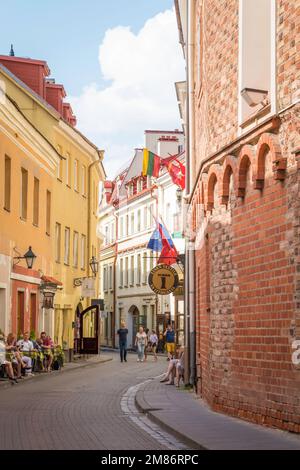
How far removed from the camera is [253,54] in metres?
14.2

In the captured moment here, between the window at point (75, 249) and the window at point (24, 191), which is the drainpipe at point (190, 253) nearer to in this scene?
the window at point (24, 191)

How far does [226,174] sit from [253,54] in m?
1.92

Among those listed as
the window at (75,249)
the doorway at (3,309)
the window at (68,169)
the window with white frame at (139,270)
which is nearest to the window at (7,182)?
the doorway at (3,309)

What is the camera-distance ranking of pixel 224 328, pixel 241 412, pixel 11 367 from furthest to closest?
pixel 11 367 < pixel 224 328 < pixel 241 412

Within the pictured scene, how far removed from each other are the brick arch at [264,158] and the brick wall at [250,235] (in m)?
0.01

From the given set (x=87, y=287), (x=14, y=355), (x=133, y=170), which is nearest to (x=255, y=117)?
(x=14, y=355)

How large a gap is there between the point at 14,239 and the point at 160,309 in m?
32.8

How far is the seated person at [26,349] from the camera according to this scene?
93.3ft

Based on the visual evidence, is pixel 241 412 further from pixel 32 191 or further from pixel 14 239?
pixel 32 191

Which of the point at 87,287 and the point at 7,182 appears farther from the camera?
the point at 87,287

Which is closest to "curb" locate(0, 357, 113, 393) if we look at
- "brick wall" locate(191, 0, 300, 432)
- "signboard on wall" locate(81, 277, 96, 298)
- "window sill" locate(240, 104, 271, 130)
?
"signboard on wall" locate(81, 277, 96, 298)

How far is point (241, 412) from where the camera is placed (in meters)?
14.2

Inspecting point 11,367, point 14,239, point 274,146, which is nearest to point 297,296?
point 274,146

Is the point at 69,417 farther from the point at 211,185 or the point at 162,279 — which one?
the point at 162,279
